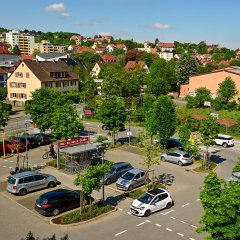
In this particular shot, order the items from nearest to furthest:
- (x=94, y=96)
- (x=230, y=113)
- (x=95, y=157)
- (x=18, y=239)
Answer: (x=18, y=239), (x=95, y=157), (x=230, y=113), (x=94, y=96)

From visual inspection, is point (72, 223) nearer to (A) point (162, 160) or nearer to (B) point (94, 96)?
(A) point (162, 160)

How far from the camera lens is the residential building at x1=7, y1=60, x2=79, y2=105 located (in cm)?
7075

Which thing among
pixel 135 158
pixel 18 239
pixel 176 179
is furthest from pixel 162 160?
pixel 18 239

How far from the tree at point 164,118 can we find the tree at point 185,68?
173 feet

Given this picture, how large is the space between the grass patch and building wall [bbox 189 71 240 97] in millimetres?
54070

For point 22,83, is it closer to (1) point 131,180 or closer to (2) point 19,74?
(2) point 19,74

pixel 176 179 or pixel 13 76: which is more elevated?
pixel 13 76

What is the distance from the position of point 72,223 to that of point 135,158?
1612 centimetres

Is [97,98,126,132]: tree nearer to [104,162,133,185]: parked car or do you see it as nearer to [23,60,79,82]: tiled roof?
[104,162,133,185]: parked car

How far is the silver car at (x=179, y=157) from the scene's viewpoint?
34.8m

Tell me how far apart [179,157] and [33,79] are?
1723 inches

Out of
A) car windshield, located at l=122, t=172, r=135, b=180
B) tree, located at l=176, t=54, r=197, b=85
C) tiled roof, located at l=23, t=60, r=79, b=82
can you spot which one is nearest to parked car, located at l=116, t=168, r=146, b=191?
car windshield, located at l=122, t=172, r=135, b=180

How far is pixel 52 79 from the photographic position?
240 ft

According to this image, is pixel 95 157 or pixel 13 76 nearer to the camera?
pixel 95 157
